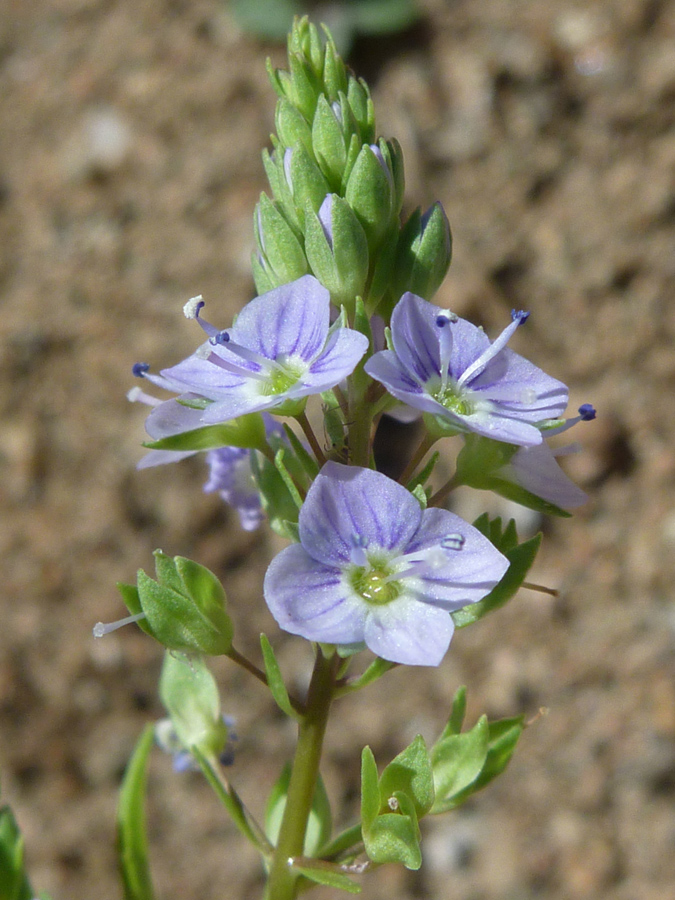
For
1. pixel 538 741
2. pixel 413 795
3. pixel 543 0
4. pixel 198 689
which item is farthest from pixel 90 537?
pixel 543 0

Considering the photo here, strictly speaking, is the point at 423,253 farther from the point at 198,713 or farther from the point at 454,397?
the point at 198,713

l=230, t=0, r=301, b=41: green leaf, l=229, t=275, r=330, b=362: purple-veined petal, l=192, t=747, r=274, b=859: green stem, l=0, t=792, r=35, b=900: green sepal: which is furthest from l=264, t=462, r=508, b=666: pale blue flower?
l=230, t=0, r=301, b=41: green leaf

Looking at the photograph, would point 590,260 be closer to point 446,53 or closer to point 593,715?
point 446,53

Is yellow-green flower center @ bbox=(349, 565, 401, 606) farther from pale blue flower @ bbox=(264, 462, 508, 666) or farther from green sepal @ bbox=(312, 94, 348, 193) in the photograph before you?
green sepal @ bbox=(312, 94, 348, 193)

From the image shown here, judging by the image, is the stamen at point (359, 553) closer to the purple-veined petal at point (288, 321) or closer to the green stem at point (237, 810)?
the purple-veined petal at point (288, 321)

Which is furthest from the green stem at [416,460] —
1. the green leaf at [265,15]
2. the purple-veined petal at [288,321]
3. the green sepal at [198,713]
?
the green leaf at [265,15]

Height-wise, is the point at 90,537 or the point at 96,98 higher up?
the point at 96,98
